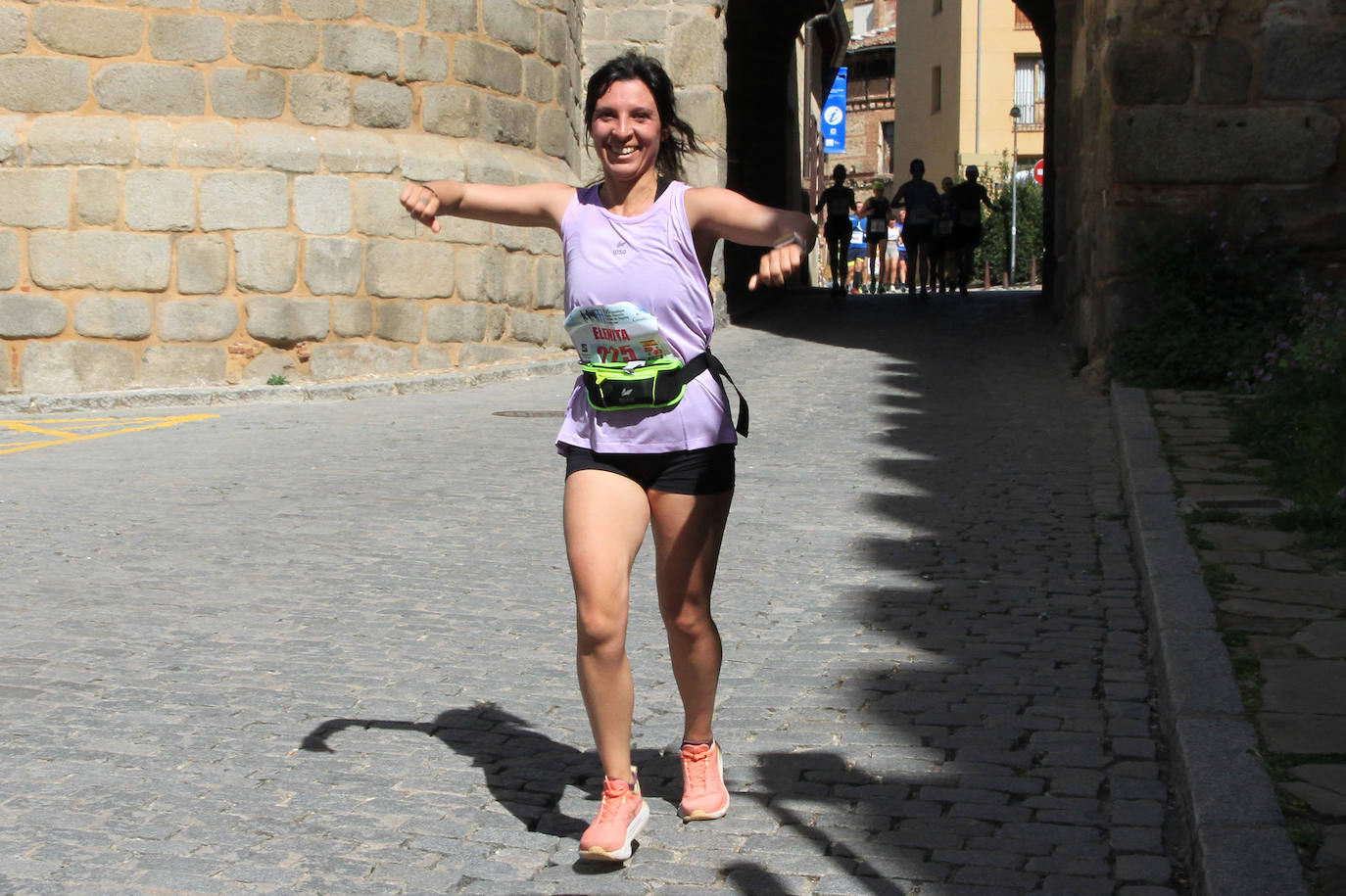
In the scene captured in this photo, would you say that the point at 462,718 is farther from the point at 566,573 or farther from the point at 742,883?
the point at 566,573

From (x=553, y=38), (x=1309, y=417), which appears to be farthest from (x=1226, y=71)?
(x=553, y=38)

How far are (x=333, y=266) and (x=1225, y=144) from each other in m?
6.88

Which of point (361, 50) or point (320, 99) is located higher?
point (361, 50)

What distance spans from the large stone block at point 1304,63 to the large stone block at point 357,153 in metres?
6.77

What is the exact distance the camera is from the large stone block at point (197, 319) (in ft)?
43.0

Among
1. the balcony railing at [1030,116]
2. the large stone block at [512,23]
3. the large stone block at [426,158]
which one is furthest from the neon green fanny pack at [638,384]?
the balcony railing at [1030,116]

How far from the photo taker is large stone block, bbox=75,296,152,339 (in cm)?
1296

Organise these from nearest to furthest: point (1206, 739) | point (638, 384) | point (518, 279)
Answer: point (638, 384)
point (1206, 739)
point (518, 279)

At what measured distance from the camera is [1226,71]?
36.9 ft

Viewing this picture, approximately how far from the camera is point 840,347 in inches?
623

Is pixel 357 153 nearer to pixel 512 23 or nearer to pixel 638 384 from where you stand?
pixel 512 23

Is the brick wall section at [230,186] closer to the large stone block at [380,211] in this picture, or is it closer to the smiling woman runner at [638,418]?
the large stone block at [380,211]

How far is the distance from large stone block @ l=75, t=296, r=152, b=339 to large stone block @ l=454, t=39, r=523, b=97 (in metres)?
3.34

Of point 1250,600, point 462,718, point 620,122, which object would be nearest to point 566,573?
point 462,718
